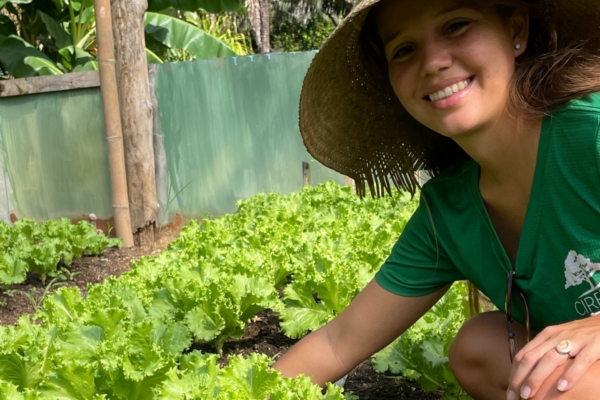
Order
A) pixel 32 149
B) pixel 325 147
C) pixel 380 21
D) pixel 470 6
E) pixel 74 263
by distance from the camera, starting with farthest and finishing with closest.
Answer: pixel 32 149 → pixel 74 263 → pixel 325 147 → pixel 380 21 → pixel 470 6

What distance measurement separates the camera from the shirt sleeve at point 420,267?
250 centimetres

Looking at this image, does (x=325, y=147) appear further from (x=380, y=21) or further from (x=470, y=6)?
(x=470, y=6)

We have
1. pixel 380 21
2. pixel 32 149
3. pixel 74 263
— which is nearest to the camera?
pixel 380 21

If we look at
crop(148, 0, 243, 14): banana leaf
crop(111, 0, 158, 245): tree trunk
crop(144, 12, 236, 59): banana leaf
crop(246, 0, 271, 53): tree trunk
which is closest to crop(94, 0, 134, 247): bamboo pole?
crop(111, 0, 158, 245): tree trunk

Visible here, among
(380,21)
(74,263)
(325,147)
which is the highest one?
(380,21)

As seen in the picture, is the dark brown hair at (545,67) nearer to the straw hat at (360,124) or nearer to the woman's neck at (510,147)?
the woman's neck at (510,147)

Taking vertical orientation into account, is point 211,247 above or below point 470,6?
below

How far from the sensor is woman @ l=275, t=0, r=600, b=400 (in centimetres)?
205

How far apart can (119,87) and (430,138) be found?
206 inches

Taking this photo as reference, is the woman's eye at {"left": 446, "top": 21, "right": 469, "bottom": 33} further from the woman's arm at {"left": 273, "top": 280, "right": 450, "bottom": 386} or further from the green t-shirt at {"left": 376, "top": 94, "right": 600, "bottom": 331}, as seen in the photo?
the woman's arm at {"left": 273, "top": 280, "right": 450, "bottom": 386}

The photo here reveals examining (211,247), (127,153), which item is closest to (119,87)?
(127,153)

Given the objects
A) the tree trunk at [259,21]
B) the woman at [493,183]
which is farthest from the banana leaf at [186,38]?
the woman at [493,183]

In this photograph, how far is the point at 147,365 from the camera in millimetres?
2725

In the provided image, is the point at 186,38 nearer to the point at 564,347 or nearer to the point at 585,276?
the point at 585,276
